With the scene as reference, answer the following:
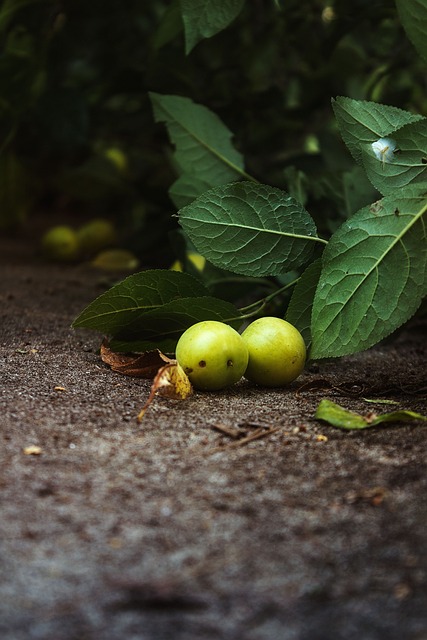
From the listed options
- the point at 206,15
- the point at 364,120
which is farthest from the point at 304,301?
the point at 206,15

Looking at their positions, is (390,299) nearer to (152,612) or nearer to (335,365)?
(335,365)

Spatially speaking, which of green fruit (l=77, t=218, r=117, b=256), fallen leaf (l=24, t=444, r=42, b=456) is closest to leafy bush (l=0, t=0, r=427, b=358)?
green fruit (l=77, t=218, r=117, b=256)

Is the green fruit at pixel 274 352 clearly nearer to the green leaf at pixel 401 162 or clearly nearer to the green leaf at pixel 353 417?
the green leaf at pixel 353 417

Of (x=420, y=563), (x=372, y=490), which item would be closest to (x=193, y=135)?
(x=372, y=490)

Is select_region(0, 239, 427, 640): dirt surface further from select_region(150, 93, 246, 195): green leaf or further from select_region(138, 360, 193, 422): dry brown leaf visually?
select_region(150, 93, 246, 195): green leaf

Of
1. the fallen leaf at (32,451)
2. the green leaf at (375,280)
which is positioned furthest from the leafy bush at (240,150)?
the fallen leaf at (32,451)
